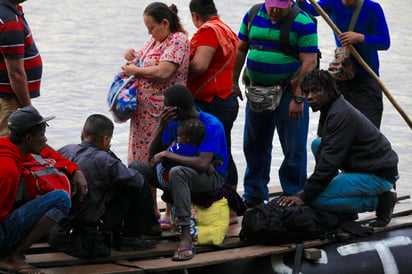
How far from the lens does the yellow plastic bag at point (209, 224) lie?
18.6 ft

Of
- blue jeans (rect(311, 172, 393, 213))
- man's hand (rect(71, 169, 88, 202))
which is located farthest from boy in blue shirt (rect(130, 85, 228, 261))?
blue jeans (rect(311, 172, 393, 213))

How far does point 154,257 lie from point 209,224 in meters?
0.45

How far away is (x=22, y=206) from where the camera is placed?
500 cm

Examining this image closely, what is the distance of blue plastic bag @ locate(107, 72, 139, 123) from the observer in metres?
6.09

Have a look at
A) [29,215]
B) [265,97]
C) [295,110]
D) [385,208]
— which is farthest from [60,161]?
[385,208]

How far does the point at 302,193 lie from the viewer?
5906 mm

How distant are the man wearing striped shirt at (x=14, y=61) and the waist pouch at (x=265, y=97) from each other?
66.5 inches

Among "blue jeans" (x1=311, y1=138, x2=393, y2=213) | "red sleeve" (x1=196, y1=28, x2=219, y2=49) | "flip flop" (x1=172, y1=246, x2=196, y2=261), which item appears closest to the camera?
"flip flop" (x1=172, y1=246, x2=196, y2=261)

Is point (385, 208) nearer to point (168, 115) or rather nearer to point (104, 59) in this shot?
point (168, 115)

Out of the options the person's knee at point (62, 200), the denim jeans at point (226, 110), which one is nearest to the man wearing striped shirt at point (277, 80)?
the denim jeans at point (226, 110)

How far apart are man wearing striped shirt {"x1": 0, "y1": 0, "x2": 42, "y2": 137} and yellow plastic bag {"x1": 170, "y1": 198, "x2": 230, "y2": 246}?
55.8 inches

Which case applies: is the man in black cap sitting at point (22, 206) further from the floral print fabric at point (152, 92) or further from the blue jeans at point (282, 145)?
the blue jeans at point (282, 145)

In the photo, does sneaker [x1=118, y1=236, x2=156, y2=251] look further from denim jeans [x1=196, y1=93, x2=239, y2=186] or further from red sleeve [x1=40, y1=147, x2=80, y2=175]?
denim jeans [x1=196, y1=93, x2=239, y2=186]

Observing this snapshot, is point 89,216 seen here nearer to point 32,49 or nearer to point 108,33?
point 32,49
